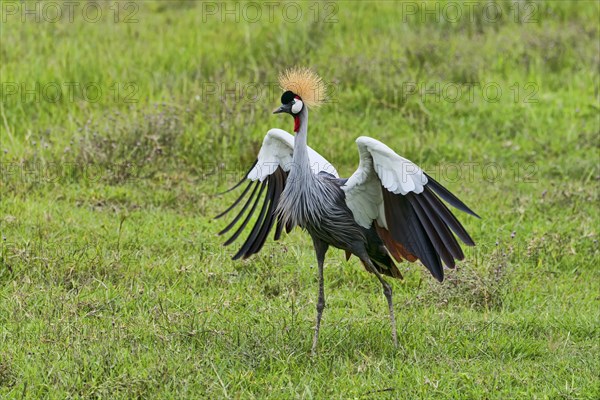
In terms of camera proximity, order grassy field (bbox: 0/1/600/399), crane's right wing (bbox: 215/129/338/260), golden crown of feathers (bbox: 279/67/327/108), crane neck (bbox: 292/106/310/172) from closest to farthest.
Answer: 1. grassy field (bbox: 0/1/600/399)
2. crane neck (bbox: 292/106/310/172)
3. golden crown of feathers (bbox: 279/67/327/108)
4. crane's right wing (bbox: 215/129/338/260)

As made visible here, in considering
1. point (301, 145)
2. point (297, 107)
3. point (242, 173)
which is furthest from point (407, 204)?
point (242, 173)

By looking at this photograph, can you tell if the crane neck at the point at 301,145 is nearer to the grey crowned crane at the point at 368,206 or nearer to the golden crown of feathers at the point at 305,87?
the grey crowned crane at the point at 368,206

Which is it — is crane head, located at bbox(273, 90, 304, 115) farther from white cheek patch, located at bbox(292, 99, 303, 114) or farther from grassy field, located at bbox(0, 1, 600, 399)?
grassy field, located at bbox(0, 1, 600, 399)

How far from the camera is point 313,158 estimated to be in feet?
19.5

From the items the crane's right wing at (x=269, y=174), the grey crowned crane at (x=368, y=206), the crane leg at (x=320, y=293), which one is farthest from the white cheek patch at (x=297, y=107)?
the crane leg at (x=320, y=293)

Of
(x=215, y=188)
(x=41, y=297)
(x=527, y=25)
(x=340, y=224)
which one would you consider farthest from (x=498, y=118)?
(x=41, y=297)

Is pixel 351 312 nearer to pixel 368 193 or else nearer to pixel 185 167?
pixel 368 193

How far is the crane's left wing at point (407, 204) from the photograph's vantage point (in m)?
4.94

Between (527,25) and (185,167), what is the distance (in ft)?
16.2

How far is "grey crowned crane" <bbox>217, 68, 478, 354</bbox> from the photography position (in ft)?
16.3

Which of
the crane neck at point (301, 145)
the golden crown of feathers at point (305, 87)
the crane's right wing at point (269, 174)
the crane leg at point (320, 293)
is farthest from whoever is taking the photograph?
the crane's right wing at point (269, 174)

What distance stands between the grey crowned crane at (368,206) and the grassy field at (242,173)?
1.59 feet

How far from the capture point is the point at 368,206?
5.41 metres

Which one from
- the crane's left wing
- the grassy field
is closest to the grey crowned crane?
the crane's left wing
